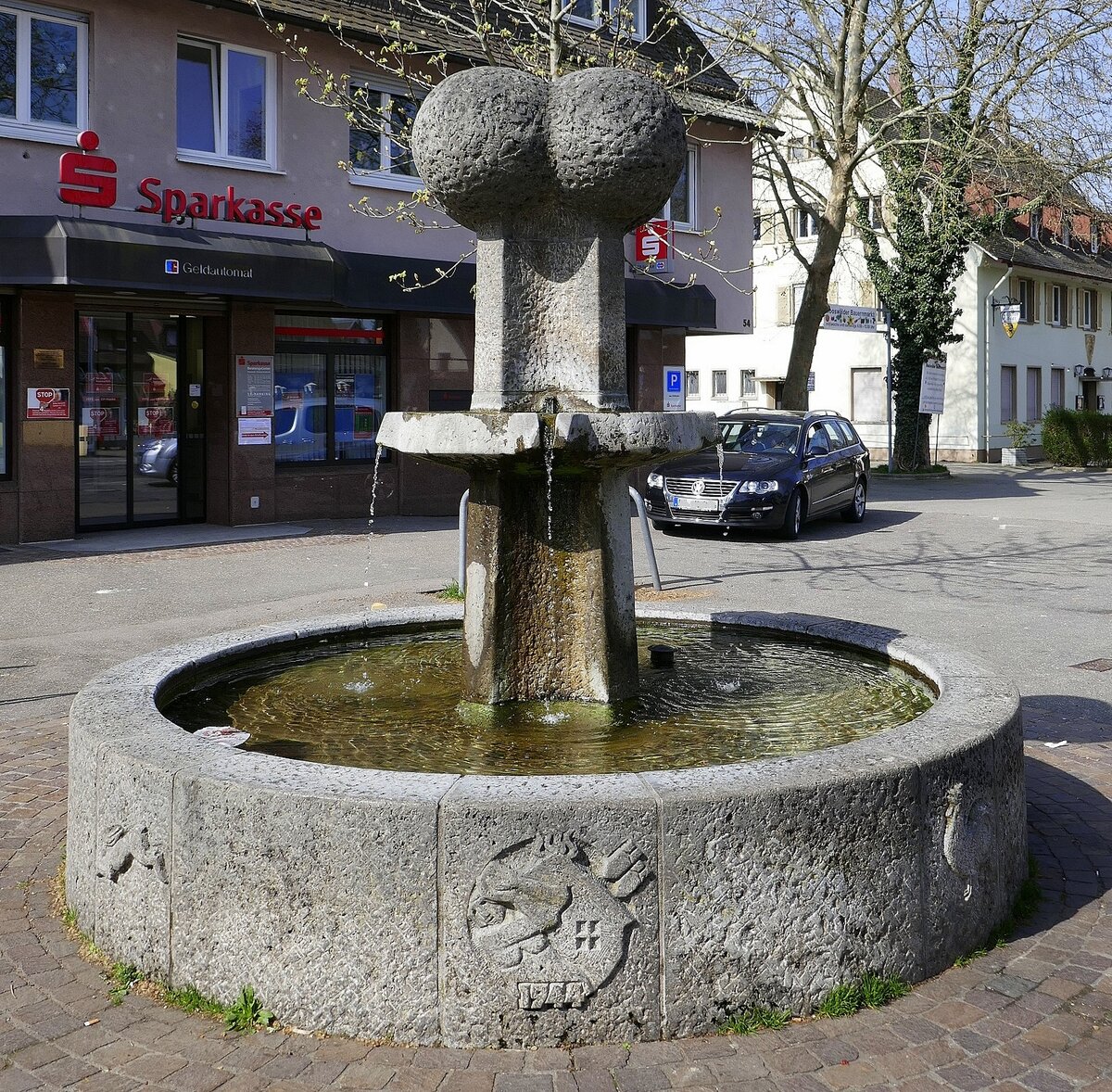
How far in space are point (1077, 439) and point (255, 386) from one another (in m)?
28.3

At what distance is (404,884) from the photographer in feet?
12.4

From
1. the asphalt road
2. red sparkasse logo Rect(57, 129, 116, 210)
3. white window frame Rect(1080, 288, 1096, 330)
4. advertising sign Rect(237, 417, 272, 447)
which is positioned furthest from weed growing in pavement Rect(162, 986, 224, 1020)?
white window frame Rect(1080, 288, 1096, 330)

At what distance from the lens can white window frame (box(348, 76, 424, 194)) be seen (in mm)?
19297

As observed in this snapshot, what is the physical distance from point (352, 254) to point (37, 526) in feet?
18.6

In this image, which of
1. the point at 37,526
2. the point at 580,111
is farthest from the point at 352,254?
the point at 580,111

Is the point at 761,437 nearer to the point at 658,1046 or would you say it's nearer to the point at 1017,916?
the point at 1017,916

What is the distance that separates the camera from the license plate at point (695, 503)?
58.9 ft

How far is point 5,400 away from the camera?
16.0 meters

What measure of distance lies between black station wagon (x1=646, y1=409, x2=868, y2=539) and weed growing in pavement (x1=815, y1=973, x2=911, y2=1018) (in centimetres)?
1394

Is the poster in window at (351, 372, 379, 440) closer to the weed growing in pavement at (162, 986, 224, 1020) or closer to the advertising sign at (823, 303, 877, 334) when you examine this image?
the advertising sign at (823, 303, 877, 334)

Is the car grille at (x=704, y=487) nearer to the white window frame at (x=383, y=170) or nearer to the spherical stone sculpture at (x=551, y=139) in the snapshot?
the white window frame at (x=383, y=170)

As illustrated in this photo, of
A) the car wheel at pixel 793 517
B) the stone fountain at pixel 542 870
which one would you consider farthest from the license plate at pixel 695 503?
the stone fountain at pixel 542 870

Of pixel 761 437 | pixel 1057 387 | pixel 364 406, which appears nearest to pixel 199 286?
pixel 364 406

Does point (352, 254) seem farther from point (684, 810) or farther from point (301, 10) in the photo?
point (684, 810)
